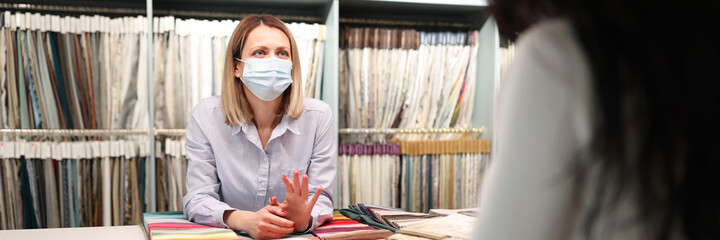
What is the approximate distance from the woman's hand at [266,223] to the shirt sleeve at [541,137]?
1.12m

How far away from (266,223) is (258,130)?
74cm

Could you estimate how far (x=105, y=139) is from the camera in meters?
2.85

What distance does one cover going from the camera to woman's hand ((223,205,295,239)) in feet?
5.01

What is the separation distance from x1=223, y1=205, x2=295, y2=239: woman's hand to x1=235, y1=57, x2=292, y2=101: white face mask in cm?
64

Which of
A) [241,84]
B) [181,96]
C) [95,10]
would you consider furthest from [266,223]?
[95,10]

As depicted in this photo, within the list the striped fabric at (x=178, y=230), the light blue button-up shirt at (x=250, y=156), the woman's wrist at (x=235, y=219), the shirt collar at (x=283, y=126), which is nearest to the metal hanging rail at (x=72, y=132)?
the light blue button-up shirt at (x=250, y=156)

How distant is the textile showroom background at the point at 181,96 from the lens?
272 centimetres

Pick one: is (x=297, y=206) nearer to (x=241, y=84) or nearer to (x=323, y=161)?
(x=323, y=161)

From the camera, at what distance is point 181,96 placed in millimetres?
2867

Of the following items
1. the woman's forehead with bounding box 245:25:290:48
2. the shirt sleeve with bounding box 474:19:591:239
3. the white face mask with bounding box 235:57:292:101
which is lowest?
the shirt sleeve with bounding box 474:19:591:239

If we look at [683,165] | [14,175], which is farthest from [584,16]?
[14,175]

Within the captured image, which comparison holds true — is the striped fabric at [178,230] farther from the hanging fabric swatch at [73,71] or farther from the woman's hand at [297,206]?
the hanging fabric swatch at [73,71]

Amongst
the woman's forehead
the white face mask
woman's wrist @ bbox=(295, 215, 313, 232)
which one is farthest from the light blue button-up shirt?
woman's wrist @ bbox=(295, 215, 313, 232)

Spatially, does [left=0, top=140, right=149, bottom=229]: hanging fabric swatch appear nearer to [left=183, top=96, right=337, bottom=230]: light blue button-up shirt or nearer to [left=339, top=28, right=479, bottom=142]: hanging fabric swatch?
[left=183, top=96, right=337, bottom=230]: light blue button-up shirt
